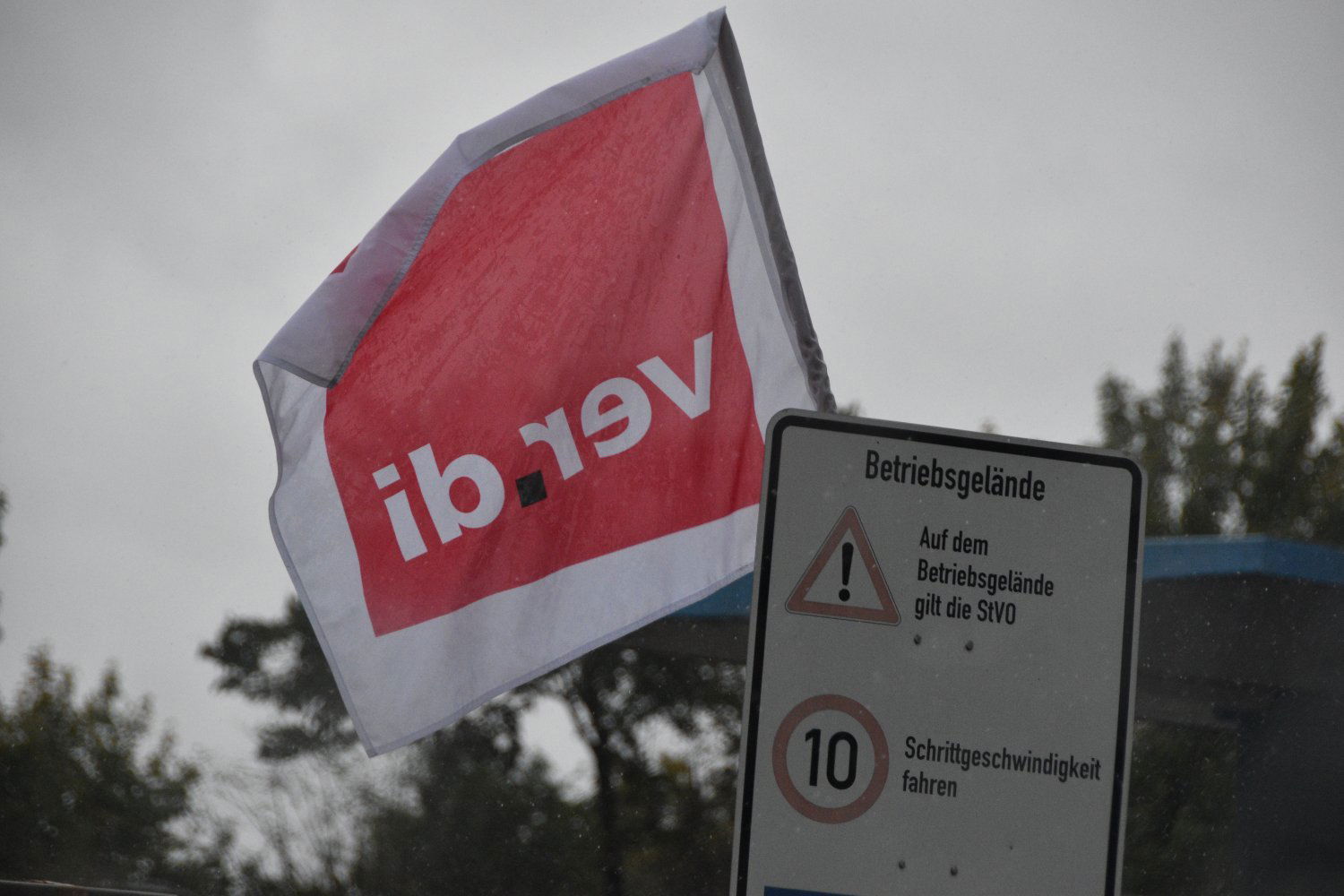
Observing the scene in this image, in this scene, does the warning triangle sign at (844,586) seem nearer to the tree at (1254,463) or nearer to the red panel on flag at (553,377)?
the red panel on flag at (553,377)

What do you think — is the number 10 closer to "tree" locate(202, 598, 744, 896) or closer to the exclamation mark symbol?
the exclamation mark symbol

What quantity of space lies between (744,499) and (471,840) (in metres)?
8.80

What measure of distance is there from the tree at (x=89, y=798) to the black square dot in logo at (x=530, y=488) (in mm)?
8432

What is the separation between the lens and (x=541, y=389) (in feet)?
11.9

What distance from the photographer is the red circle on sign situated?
1771 millimetres

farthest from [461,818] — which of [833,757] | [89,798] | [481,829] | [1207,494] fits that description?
[833,757]

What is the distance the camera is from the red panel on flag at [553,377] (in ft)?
11.5

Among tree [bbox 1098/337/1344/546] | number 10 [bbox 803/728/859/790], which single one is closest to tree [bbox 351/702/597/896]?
tree [bbox 1098/337/1344/546]

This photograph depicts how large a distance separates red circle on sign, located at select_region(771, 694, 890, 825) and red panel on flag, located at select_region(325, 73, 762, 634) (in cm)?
178

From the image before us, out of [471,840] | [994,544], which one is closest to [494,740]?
[471,840]

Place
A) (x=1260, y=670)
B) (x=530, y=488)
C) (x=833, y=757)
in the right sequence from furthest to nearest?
(x=1260, y=670)
(x=530, y=488)
(x=833, y=757)

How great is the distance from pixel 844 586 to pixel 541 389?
191 centimetres

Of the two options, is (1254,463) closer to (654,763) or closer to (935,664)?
(654,763)

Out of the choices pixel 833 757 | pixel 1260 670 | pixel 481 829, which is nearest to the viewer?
pixel 833 757
